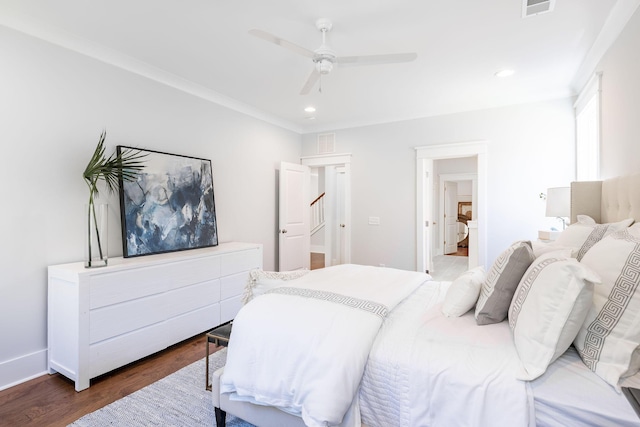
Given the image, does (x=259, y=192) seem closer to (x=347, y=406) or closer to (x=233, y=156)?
(x=233, y=156)

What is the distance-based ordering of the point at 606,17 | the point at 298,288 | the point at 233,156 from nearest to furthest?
the point at 298,288, the point at 606,17, the point at 233,156

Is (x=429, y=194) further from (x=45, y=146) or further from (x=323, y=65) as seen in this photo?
(x=45, y=146)

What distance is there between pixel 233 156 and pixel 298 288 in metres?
2.74

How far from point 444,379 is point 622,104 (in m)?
2.32

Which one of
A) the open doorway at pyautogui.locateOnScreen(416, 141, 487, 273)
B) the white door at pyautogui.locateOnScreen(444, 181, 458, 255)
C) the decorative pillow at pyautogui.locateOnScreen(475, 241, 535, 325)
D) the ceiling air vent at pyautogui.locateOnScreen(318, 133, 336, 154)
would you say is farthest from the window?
the white door at pyautogui.locateOnScreen(444, 181, 458, 255)

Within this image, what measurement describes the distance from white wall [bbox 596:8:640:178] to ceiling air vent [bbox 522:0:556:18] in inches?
19.1

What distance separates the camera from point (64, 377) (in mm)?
2439

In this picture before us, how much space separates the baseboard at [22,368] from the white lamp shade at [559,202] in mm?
4583

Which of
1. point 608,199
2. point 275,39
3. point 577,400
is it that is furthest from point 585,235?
point 275,39

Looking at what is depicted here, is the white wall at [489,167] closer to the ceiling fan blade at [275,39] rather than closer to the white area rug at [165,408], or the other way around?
the ceiling fan blade at [275,39]

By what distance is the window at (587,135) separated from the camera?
307 cm

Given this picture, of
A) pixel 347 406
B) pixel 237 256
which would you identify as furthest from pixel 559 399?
pixel 237 256

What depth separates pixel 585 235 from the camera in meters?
1.93

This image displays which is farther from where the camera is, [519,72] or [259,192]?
[259,192]
